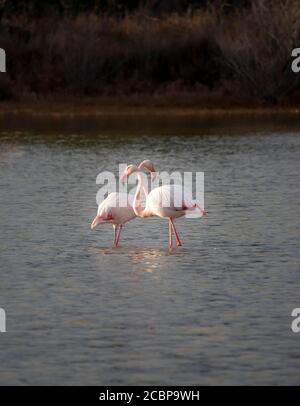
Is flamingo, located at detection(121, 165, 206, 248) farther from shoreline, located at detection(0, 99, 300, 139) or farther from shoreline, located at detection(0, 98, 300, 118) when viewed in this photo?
shoreline, located at detection(0, 98, 300, 118)

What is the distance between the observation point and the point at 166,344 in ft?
28.7

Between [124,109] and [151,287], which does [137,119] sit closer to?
[124,109]

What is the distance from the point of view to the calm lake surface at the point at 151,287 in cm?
826

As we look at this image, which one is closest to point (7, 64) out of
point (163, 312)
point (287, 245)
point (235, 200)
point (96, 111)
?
point (96, 111)

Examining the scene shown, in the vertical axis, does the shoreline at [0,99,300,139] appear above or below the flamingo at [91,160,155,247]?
above

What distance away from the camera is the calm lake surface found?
8258mm

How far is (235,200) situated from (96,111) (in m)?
16.9

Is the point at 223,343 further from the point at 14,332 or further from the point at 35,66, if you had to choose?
the point at 35,66

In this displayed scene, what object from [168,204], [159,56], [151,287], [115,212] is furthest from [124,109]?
[151,287]

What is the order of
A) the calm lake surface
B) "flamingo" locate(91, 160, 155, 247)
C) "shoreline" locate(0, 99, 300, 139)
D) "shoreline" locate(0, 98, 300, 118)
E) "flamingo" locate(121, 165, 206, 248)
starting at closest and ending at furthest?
the calm lake surface < "flamingo" locate(121, 165, 206, 248) < "flamingo" locate(91, 160, 155, 247) < "shoreline" locate(0, 99, 300, 139) < "shoreline" locate(0, 98, 300, 118)

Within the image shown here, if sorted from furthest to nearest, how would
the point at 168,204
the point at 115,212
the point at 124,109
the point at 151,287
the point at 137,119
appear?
the point at 124,109
the point at 137,119
the point at 115,212
the point at 168,204
the point at 151,287

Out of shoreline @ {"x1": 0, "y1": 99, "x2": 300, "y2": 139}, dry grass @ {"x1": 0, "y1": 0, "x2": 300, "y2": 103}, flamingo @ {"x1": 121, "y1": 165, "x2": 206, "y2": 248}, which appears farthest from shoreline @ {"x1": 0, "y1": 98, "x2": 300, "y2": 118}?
flamingo @ {"x1": 121, "y1": 165, "x2": 206, "y2": 248}

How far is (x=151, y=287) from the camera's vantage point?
35.0ft

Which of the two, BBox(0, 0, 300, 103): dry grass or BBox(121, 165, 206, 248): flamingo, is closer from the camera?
BBox(121, 165, 206, 248): flamingo
